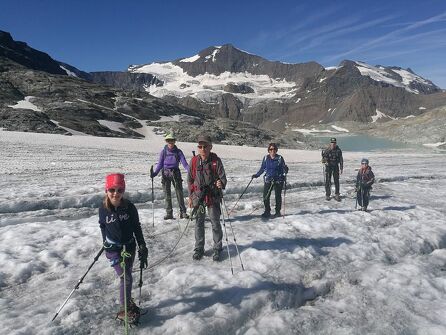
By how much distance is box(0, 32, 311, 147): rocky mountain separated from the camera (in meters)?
61.1

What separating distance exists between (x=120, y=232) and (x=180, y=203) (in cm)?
622

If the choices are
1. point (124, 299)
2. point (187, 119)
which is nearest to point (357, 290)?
point (124, 299)

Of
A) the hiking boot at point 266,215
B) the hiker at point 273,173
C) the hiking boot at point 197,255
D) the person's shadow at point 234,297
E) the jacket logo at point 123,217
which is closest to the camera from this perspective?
the jacket logo at point 123,217

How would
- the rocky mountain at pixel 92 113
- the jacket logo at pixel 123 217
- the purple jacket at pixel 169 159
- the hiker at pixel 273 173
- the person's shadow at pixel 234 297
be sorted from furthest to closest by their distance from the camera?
the rocky mountain at pixel 92 113 → the hiker at pixel 273 173 → the purple jacket at pixel 169 159 → the person's shadow at pixel 234 297 → the jacket logo at pixel 123 217

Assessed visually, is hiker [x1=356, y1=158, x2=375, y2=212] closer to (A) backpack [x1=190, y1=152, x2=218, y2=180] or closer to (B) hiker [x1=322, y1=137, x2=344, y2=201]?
(B) hiker [x1=322, y1=137, x2=344, y2=201]

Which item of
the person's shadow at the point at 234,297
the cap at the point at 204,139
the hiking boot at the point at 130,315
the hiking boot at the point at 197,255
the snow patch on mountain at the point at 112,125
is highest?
the snow patch on mountain at the point at 112,125

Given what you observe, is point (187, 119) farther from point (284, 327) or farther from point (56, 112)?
point (284, 327)

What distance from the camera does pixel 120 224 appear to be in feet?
21.0

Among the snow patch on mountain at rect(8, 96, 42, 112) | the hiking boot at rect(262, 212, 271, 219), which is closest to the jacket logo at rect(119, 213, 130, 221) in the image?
the hiking boot at rect(262, 212, 271, 219)

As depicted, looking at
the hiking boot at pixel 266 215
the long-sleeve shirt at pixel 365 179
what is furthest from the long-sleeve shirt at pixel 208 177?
the long-sleeve shirt at pixel 365 179

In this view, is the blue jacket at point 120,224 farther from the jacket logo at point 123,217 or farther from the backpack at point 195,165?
the backpack at point 195,165

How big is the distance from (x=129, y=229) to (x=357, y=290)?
4.90 m

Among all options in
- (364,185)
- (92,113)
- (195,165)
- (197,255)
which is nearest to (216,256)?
(197,255)

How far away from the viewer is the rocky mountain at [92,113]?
2404 inches
